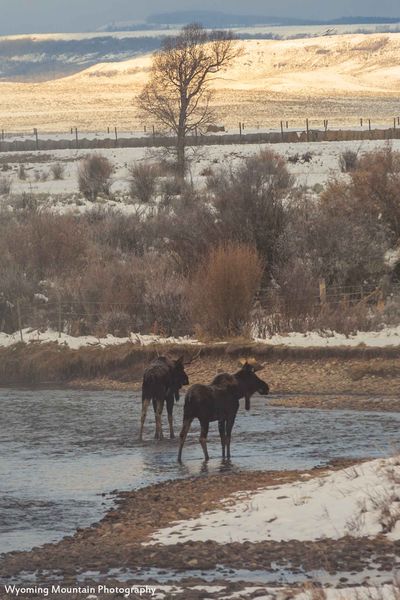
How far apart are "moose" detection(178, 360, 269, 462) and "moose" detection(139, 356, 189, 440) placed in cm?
155

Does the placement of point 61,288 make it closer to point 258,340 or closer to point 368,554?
point 258,340

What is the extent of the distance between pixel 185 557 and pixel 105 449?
7.91 metres

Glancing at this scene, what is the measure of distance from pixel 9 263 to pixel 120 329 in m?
6.37

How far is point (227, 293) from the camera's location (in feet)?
98.9

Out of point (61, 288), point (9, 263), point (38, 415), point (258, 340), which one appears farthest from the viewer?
point (9, 263)

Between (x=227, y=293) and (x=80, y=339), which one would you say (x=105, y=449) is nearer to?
(x=227, y=293)

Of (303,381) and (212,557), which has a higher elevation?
(212,557)

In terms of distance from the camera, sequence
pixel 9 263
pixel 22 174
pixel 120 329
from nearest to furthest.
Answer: pixel 120 329
pixel 9 263
pixel 22 174

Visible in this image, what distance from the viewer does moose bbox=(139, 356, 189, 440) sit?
20188 millimetres

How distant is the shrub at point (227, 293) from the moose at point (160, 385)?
951 cm

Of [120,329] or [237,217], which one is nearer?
[120,329]

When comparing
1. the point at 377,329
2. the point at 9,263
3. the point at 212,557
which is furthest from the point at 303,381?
the point at 212,557

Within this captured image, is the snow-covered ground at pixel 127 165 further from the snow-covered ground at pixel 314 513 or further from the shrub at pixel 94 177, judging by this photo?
the snow-covered ground at pixel 314 513

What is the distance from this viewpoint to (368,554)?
38.9ft
